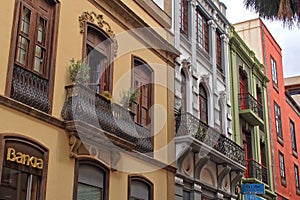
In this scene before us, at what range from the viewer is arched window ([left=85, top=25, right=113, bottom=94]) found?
13133 millimetres

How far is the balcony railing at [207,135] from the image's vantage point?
16719 mm

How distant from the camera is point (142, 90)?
50.5 ft

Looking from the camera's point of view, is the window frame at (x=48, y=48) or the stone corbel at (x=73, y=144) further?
the stone corbel at (x=73, y=144)

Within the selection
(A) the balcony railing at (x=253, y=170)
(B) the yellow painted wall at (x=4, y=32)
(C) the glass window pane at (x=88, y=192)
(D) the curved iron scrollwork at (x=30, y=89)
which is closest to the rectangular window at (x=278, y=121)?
(A) the balcony railing at (x=253, y=170)

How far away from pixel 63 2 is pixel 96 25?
1354 mm

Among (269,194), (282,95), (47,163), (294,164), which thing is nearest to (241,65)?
(269,194)

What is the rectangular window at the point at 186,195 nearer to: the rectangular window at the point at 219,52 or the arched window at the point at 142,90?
the arched window at the point at 142,90

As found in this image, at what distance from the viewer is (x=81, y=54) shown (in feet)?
41.3

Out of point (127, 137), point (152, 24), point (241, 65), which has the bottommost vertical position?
point (127, 137)

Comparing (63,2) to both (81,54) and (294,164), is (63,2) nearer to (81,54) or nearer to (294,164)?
(81,54)

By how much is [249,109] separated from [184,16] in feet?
19.6

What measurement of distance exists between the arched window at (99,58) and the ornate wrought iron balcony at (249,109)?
10.7m

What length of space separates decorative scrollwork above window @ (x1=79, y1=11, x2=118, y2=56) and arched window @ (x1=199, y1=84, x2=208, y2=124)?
6.48 m

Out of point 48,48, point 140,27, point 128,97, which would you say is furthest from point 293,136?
point 48,48
